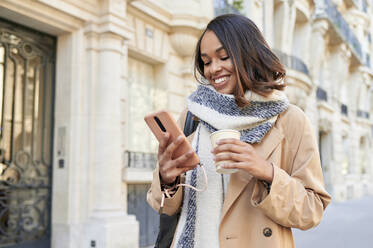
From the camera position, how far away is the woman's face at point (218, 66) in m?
1.62

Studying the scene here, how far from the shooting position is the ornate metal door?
5.39m

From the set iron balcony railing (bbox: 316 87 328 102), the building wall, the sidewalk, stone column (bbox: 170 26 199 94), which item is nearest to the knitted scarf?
the sidewalk

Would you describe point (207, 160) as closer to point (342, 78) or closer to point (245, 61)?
point (245, 61)

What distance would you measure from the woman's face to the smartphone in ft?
1.05

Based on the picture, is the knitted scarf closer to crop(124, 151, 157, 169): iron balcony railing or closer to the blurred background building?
the blurred background building

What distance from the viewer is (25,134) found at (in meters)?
5.72

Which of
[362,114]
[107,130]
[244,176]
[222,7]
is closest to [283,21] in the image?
[222,7]

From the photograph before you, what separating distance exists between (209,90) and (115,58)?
4.82m

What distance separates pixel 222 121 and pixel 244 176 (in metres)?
0.23

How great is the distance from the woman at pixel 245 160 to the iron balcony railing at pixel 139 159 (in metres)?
5.25

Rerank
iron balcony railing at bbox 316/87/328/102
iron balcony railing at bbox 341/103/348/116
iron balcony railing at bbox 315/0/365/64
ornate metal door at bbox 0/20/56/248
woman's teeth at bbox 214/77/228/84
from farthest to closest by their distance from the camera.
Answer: iron balcony railing at bbox 341/103/348/116, iron balcony railing at bbox 316/87/328/102, iron balcony railing at bbox 315/0/365/64, ornate metal door at bbox 0/20/56/248, woman's teeth at bbox 214/77/228/84

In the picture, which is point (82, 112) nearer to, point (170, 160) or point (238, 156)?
point (170, 160)

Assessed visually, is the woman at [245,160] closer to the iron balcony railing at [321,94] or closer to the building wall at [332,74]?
the building wall at [332,74]

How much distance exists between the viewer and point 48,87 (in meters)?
6.19
